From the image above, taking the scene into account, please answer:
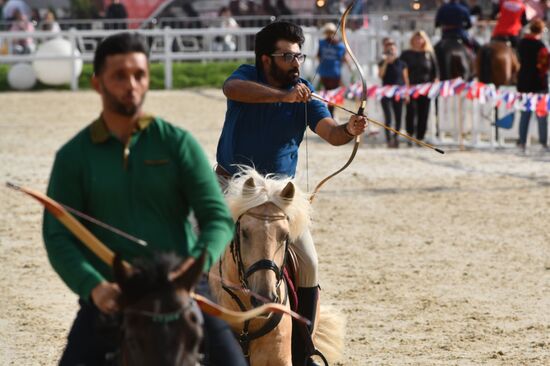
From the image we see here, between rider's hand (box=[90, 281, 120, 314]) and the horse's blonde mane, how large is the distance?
2355 millimetres

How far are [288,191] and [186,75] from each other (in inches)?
1035

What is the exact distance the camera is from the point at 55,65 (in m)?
30.9

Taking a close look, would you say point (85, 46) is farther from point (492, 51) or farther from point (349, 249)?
point (349, 249)

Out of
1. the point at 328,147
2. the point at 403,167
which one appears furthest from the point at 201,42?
the point at 403,167

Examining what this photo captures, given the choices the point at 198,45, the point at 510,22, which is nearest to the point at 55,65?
the point at 198,45

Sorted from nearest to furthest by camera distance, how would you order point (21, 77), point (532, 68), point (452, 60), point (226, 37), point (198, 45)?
point (532, 68)
point (452, 60)
point (21, 77)
point (226, 37)
point (198, 45)

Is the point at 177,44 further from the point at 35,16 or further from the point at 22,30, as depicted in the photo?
the point at 35,16

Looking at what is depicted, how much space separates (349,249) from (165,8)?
27.1 meters

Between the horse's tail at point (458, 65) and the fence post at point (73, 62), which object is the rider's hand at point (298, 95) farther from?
the fence post at point (73, 62)

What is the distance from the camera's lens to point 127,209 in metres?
4.16

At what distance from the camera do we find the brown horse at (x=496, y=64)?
20.0 meters

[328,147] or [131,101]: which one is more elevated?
[131,101]

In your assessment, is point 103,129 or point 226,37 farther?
point 226,37

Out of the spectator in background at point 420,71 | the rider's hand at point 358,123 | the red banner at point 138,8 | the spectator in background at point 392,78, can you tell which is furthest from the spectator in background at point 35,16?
the rider's hand at point 358,123
